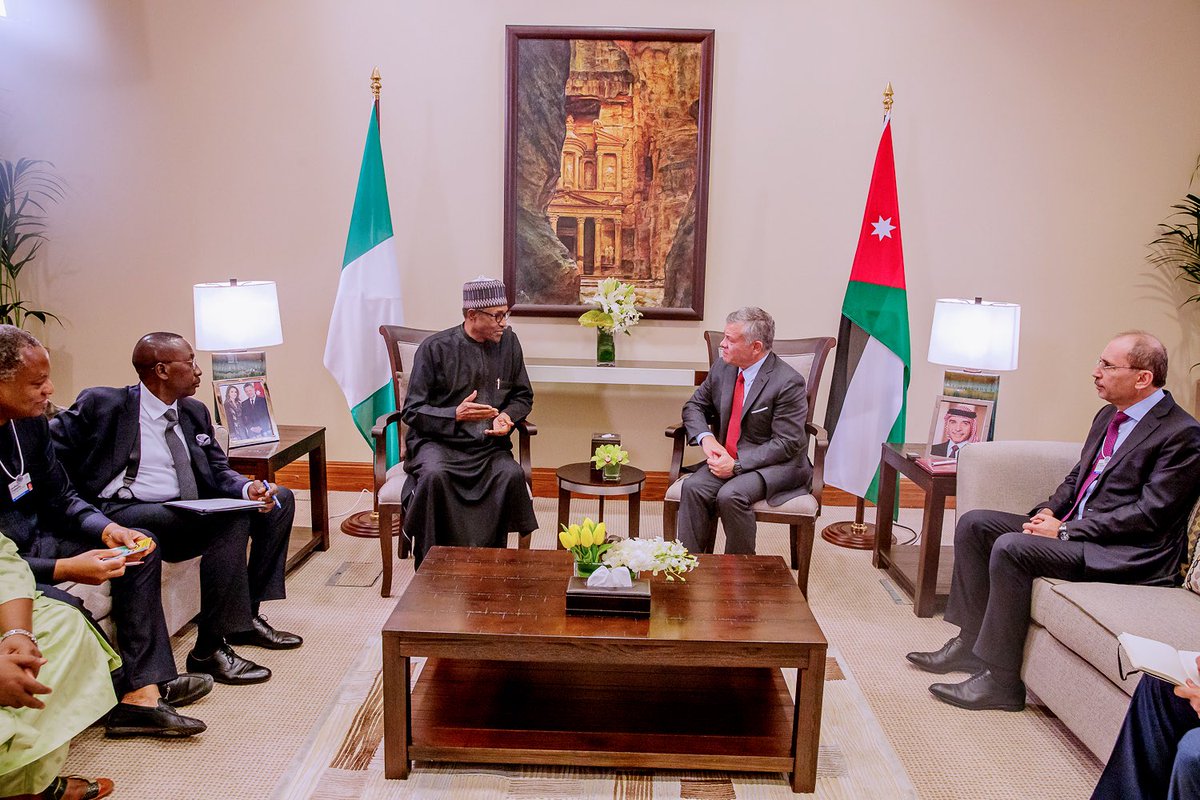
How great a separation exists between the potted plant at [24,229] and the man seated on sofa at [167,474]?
2.46 meters

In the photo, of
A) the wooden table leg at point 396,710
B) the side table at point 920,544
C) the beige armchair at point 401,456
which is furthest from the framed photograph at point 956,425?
the wooden table leg at point 396,710

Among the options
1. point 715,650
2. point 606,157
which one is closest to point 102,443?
point 715,650

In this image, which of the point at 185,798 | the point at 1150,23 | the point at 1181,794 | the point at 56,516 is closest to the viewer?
the point at 1181,794

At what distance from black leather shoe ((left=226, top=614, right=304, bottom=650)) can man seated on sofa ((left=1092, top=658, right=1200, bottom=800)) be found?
278cm

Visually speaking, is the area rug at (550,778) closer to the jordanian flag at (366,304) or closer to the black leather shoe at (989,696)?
the black leather shoe at (989,696)

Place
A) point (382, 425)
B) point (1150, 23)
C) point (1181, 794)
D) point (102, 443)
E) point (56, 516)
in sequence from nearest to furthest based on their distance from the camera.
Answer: point (1181, 794)
point (56, 516)
point (102, 443)
point (382, 425)
point (1150, 23)

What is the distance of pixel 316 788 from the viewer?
259cm

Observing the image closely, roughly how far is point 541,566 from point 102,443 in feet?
5.26

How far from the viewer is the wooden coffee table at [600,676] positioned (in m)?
2.54

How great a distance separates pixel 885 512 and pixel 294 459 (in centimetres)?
290

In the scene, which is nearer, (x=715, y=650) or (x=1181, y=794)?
(x=1181, y=794)

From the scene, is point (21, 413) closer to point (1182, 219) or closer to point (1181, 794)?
point (1181, 794)

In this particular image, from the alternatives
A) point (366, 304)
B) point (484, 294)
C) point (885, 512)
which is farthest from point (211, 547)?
point (885, 512)

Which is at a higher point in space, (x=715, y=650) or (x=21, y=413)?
(x=21, y=413)
